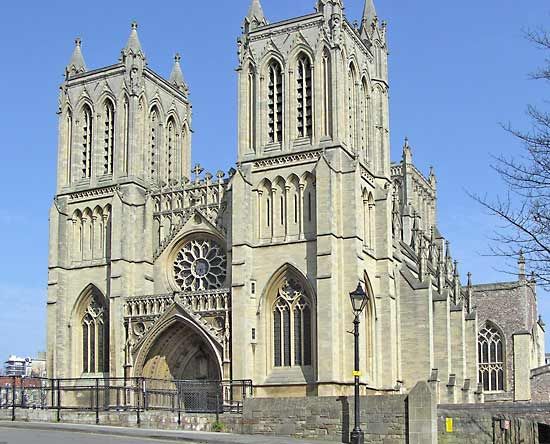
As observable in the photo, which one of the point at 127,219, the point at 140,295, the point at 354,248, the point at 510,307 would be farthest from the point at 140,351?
the point at 510,307

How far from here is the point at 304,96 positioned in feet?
139

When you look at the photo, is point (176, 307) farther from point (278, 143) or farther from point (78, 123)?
point (78, 123)

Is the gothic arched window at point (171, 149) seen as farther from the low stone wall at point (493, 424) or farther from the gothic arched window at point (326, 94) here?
the low stone wall at point (493, 424)

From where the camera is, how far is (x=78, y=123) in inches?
1885

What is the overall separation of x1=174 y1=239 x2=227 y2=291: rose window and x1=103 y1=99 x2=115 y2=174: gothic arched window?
617cm

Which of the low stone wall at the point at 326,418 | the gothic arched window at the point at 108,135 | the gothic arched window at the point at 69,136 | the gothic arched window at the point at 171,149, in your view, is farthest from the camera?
the gothic arched window at the point at 171,149

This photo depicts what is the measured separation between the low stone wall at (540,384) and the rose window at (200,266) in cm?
2752

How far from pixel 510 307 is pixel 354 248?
2853 cm

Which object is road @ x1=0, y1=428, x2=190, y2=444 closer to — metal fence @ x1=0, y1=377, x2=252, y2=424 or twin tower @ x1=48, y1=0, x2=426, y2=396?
metal fence @ x1=0, y1=377, x2=252, y2=424

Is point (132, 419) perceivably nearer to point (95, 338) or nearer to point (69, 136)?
point (95, 338)

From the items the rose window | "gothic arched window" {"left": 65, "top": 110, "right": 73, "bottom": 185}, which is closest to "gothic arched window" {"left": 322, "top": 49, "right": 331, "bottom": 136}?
the rose window


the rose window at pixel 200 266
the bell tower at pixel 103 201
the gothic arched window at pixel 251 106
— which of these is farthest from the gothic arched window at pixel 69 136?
the gothic arched window at pixel 251 106

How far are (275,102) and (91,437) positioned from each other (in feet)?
75.2

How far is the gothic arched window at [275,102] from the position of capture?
139ft
